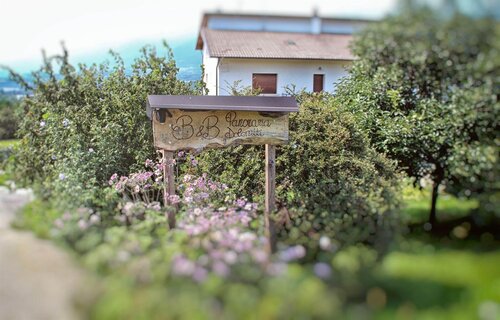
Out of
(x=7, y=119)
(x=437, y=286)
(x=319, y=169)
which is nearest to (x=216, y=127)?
(x=319, y=169)

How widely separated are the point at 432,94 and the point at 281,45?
12.5 m

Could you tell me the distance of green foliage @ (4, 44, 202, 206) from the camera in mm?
7094

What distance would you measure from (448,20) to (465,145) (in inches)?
65.4

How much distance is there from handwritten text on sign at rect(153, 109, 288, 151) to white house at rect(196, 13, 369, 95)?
381 inches

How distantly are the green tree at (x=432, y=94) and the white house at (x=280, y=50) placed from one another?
865 cm

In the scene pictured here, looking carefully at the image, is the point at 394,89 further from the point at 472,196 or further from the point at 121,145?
the point at 121,145

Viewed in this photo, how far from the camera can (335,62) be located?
1694 cm

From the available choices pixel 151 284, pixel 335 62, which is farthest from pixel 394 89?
pixel 335 62

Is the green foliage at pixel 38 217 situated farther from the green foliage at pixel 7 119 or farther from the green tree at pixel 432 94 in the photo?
the green foliage at pixel 7 119

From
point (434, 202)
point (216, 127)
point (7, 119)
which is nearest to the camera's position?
point (434, 202)

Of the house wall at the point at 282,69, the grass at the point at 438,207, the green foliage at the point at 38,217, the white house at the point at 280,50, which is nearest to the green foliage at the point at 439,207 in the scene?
the grass at the point at 438,207

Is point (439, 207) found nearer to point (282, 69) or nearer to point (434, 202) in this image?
point (434, 202)

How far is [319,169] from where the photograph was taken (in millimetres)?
7203

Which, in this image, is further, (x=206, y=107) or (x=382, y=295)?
(x=206, y=107)
